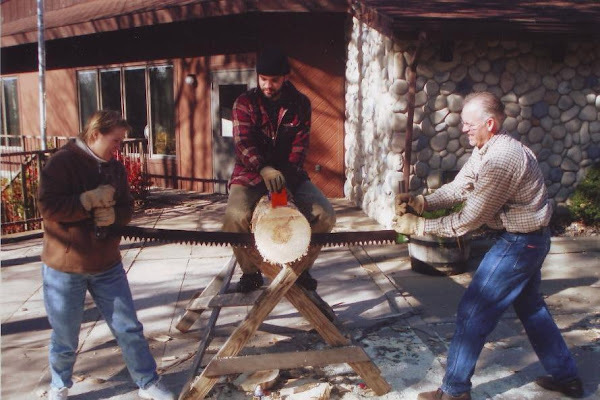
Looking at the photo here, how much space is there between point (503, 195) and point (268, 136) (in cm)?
188

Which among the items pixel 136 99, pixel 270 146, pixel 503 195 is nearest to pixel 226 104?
pixel 136 99

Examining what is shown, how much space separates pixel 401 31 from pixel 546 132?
281 centimetres

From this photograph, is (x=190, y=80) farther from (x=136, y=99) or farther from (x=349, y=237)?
(x=349, y=237)

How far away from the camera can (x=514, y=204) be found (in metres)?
3.62

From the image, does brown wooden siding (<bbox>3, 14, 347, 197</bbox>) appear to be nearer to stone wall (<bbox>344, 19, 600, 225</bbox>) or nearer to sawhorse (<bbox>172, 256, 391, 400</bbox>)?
stone wall (<bbox>344, 19, 600, 225</bbox>)

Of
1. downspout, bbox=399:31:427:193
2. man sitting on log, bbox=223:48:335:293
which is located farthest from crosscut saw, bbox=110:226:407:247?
downspout, bbox=399:31:427:193

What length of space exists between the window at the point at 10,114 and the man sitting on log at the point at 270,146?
48.1ft

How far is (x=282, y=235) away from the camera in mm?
3641

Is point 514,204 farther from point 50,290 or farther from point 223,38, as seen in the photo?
point 223,38

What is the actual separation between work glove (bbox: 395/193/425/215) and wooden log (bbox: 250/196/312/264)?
2.14ft

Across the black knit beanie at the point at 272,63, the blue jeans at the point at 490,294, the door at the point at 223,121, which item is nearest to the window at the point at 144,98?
the door at the point at 223,121

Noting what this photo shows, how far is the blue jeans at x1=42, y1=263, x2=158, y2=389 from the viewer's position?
3.63 metres

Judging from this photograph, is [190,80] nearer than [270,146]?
No

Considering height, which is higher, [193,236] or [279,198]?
[279,198]
